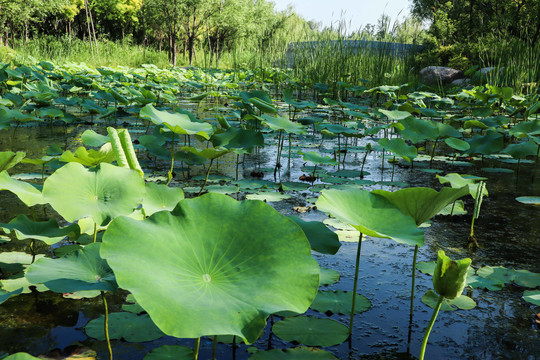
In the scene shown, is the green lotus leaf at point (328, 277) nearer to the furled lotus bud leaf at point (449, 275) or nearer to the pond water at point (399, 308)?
the pond water at point (399, 308)

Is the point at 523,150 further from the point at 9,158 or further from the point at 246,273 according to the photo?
the point at 9,158

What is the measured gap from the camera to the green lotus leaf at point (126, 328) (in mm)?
1163

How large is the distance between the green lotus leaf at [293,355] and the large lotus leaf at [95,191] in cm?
56

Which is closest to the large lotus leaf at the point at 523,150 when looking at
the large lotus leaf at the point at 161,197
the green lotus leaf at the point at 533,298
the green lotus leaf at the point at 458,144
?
the green lotus leaf at the point at 458,144

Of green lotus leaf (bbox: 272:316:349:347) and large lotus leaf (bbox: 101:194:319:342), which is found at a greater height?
large lotus leaf (bbox: 101:194:319:342)

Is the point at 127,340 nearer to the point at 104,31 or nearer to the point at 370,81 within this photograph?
the point at 370,81

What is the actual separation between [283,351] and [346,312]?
1.07 ft

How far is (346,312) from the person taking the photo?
52.5 inches

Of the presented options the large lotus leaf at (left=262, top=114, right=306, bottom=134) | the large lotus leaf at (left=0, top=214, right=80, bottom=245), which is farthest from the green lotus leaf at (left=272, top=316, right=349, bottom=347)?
the large lotus leaf at (left=262, top=114, right=306, bottom=134)

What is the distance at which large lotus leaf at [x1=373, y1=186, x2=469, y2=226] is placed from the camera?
1.15 metres

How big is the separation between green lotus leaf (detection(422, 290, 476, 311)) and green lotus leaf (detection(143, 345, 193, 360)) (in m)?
0.83

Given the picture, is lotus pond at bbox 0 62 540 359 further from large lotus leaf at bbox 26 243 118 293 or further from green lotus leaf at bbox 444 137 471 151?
green lotus leaf at bbox 444 137 471 151

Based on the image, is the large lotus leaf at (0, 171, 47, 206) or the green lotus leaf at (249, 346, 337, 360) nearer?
the green lotus leaf at (249, 346, 337, 360)

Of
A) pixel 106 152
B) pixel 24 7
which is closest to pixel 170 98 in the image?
pixel 106 152
